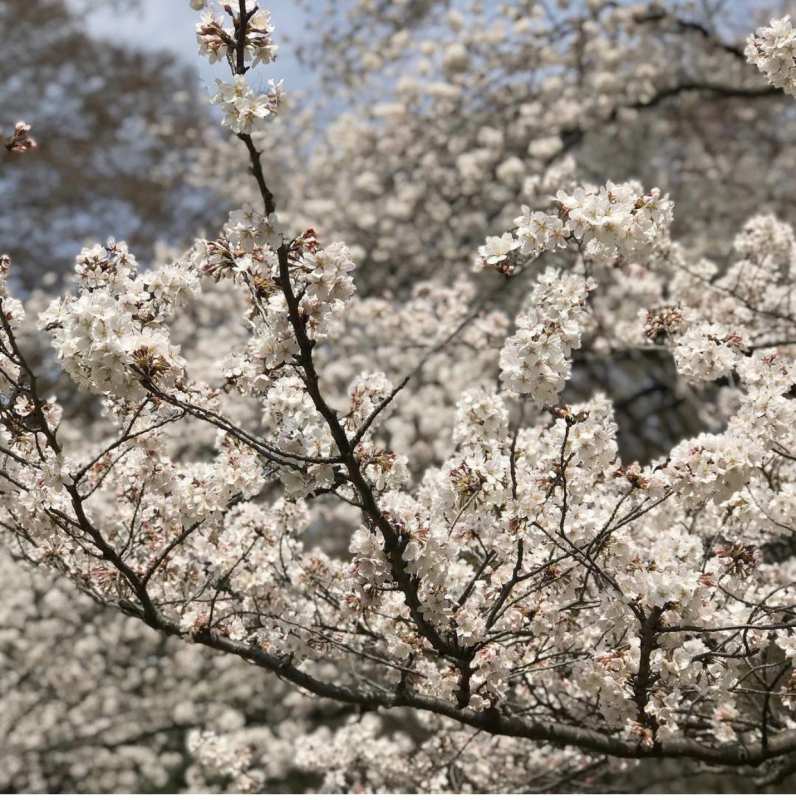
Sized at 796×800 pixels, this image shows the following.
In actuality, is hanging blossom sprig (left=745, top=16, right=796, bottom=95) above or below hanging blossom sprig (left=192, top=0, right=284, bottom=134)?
above

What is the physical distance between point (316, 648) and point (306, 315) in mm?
1637

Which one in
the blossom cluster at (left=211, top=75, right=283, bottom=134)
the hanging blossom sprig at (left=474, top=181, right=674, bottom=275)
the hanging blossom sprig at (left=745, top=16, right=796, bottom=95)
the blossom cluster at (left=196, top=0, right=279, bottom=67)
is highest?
the hanging blossom sprig at (left=745, top=16, right=796, bottom=95)

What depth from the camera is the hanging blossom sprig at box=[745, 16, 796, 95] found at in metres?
3.09

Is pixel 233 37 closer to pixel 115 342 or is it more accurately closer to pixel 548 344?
pixel 115 342

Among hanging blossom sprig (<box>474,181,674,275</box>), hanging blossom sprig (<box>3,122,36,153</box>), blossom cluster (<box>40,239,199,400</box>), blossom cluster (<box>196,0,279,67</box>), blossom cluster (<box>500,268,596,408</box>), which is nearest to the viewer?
blossom cluster (<box>196,0,279,67</box>)

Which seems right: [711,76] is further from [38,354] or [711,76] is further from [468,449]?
[468,449]

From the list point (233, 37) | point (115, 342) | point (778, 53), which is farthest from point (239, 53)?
point (778, 53)

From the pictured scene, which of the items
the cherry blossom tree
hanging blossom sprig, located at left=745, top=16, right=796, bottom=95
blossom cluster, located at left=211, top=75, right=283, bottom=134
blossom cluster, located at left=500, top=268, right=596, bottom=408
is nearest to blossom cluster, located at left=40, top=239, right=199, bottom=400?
the cherry blossom tree

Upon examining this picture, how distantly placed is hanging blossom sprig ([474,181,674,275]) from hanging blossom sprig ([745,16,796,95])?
0.87 meters

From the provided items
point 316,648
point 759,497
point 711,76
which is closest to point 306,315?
point 316,648

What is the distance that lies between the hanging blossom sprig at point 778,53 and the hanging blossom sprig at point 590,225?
0.87m

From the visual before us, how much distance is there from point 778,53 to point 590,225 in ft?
3.78

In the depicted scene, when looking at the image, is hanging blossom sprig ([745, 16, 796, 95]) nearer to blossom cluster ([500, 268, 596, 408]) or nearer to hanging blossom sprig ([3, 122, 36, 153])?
blossom cluster ([500, 268, 596, 408])

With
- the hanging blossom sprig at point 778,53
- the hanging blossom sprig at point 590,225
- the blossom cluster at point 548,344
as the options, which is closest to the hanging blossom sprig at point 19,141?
the hanging blossom sprig at point 590,225
